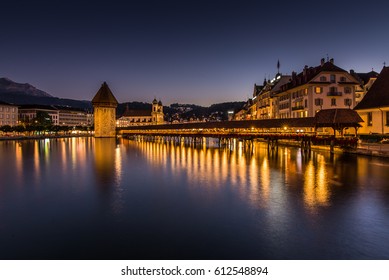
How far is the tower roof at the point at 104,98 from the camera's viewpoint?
322 ft

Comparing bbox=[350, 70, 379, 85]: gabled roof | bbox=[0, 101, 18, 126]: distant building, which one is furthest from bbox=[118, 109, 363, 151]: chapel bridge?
bbox=[0, 101, 18, 126]: distant building

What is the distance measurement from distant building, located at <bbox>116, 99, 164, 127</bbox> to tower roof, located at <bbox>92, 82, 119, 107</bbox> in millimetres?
61331

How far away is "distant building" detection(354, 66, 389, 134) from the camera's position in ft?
114

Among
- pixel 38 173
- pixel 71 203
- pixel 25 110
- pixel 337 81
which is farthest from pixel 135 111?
pixel 71 203

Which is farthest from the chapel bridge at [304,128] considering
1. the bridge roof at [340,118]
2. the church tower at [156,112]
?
the church tower at [156,112]

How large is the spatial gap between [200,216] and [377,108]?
100 ft

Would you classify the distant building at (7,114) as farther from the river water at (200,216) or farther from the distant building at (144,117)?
the river water at (200,216)

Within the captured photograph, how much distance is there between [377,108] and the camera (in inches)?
1395

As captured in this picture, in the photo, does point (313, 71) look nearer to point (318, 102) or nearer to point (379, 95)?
point (318, 102)

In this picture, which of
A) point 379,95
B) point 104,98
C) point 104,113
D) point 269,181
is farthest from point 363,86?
point 104,98

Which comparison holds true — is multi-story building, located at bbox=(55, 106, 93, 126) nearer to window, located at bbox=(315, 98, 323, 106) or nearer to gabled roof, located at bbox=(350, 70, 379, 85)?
gabled roof, located at bbox=(350, 70, 379, 85)

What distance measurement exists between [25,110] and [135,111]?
56.5 metres

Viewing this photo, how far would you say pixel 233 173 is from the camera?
22969mm
